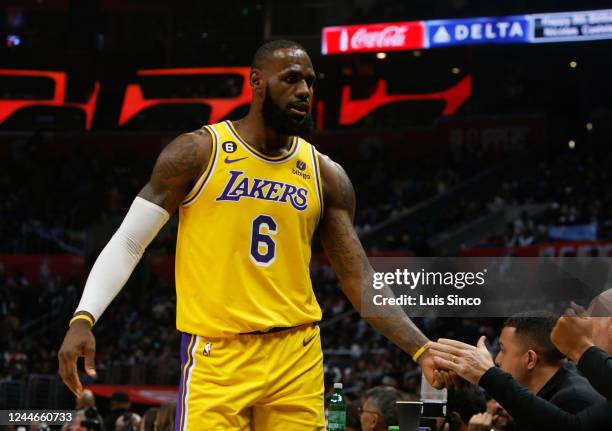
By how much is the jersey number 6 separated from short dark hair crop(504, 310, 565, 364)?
1177 millimetres

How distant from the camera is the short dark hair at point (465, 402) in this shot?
5.95 m

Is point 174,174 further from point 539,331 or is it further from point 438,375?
point 539,331

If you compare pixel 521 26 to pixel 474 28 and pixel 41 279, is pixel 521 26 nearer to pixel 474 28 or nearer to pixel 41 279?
pixel 474 28

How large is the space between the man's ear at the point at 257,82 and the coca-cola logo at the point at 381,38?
25877mm

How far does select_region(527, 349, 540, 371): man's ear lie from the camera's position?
15.5 ft

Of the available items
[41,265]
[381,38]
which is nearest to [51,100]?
[41,265]

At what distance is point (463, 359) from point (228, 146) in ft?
4.19

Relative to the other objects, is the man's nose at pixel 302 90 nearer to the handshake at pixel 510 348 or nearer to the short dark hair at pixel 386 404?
the handshake at pixel 510 348

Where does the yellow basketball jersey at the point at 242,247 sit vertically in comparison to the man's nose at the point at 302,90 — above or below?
below

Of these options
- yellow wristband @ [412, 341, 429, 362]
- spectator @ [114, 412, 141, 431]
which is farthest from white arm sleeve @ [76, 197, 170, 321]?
spectator @ [114, 412, 141, 431]

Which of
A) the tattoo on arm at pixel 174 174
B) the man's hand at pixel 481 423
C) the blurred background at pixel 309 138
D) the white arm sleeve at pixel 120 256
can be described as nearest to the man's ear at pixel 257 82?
the tattoo on arm at pixel 174 174

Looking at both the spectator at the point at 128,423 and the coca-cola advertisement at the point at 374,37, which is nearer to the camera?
the spectator at the point at 128,423

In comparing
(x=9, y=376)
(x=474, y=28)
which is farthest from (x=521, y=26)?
(x=9, y=376)

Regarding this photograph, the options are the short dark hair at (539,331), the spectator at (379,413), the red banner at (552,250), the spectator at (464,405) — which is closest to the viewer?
the short dark hair at (539,331)
